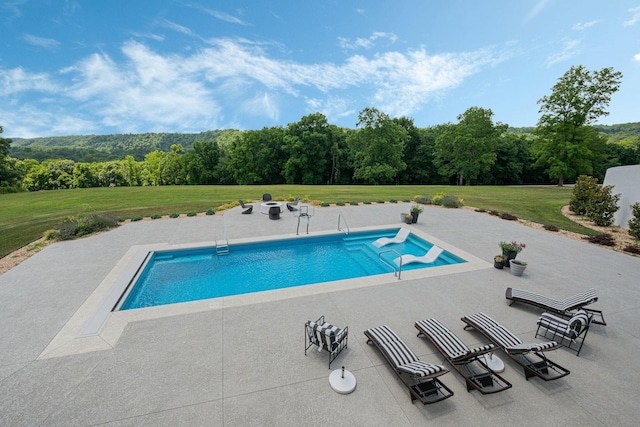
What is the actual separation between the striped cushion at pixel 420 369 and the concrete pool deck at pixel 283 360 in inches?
16.0

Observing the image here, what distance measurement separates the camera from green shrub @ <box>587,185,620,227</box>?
12.8 metres

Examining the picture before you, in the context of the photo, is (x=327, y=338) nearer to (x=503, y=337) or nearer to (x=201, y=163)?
(x=503, y=337)

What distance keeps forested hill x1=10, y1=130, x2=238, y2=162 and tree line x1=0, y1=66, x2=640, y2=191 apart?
12.4 m

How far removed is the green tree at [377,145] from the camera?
38.6 metres

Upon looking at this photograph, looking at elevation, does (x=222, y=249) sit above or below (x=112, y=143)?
below

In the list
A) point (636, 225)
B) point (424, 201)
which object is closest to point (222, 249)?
point (424, 201)

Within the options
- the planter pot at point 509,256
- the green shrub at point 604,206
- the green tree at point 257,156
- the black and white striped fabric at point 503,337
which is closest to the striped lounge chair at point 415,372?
the black and white striped fabric at point 503,337

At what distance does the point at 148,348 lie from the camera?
4.89 m

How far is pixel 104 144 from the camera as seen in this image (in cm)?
7881

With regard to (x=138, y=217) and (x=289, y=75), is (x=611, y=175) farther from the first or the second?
(x=289, y=75)

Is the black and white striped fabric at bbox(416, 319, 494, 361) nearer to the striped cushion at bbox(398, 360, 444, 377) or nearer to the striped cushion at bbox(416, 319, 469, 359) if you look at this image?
the striped cushion at bbox(416, 319, 469, 359)

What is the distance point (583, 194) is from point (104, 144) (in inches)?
4101

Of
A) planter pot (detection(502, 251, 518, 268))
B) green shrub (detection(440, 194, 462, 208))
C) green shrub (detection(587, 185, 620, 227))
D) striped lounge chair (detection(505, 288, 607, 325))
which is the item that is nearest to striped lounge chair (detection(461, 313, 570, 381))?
striped lounge chair (detection(505, 288, 607, 325))

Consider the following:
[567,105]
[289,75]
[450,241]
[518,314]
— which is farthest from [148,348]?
[567,105]
